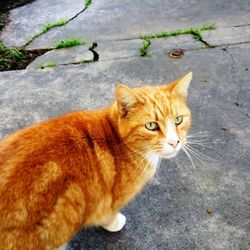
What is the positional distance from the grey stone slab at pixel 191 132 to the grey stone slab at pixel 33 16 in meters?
0.76

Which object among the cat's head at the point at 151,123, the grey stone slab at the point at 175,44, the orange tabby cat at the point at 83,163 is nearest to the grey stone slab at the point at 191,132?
the grey stone slab at the point at 175,44

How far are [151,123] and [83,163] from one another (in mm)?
391

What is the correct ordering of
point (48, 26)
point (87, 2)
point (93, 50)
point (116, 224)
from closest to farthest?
point (116, 224)
point (93, 50)
point (48, 26)
point (87, 2)

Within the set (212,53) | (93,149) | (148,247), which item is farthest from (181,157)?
(212,53)

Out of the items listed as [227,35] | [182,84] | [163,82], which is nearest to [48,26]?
[163,82]

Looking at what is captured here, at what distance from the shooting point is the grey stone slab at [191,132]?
217 cm

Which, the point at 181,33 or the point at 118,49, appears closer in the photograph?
the point at 118,49

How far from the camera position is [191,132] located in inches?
111

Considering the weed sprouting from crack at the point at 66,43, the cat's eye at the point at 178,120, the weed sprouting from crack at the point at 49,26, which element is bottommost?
the weed sprouting from crack at the point at 66,43

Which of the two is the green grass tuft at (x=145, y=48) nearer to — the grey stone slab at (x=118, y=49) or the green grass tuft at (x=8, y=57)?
the grey stone slab at (x=118, y=49)

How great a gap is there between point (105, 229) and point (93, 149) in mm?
587

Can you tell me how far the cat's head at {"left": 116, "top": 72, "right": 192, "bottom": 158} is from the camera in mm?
1854

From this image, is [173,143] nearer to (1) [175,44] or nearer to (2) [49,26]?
(1) [175,44]

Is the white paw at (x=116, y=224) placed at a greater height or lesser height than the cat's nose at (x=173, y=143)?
lesser
